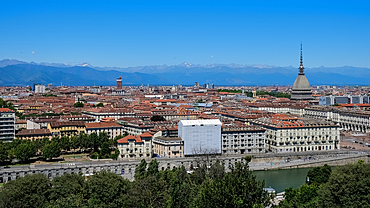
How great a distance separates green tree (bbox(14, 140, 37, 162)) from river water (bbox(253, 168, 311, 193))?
1579cm

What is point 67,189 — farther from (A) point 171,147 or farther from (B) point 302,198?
(A) point 171,147

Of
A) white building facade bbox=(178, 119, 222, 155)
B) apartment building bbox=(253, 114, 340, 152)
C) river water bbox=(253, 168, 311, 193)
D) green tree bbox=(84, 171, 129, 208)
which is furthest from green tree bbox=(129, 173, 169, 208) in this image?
apartment building bbox=(253, 114, 340, 152)

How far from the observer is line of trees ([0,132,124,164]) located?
31578 millimetres

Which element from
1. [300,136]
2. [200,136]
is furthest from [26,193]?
[300,136]

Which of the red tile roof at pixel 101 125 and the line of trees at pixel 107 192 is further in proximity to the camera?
the red tile roof at pixel 101 125

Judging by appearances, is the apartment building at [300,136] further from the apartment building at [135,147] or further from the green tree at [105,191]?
the green tree at [105,191]

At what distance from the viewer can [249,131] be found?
1421 inches

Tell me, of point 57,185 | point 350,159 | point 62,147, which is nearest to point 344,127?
point 350,159

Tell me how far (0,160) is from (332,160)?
2394 centimetres

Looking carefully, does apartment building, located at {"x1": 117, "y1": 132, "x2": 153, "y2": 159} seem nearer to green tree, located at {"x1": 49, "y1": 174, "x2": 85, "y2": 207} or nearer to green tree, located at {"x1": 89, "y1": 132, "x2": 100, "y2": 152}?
green tree, located at {"x1": 89, "y1": 132, "x2": 100, "y2": 152}

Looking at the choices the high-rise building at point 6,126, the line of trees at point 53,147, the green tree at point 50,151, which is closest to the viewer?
the line of trees at point 53,147

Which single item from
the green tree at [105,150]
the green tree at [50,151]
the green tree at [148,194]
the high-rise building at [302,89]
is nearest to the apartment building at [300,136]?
the green tree at [105,150]

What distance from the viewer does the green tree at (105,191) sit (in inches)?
751

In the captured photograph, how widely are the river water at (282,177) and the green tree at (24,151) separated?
622 inches
